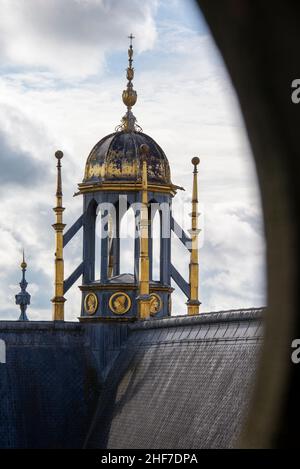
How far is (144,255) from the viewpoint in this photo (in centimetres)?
4166

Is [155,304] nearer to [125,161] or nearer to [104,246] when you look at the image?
A: [104,246]

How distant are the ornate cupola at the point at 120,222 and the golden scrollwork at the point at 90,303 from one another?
36 mm

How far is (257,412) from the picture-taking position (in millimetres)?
5141

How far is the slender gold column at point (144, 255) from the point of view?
4131 centimetres

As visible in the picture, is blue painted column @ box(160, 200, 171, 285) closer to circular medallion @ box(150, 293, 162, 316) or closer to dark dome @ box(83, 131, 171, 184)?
circular medallion @ box(150, 293, 162, 316)

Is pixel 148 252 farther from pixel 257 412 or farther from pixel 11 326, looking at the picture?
pixel 257 412

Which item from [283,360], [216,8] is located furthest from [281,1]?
[283,360]

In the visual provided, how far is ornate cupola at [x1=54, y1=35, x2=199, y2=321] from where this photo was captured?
42406mm

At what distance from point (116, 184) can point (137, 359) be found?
694cm

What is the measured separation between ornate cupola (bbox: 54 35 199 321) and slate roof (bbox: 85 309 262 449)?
51.2 inches

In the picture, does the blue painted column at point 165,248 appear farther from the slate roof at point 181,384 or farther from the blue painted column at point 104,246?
the slate roof at point 181,384

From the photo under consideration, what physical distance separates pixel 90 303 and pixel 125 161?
5267 mm

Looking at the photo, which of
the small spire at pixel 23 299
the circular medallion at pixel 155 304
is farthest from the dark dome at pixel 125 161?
the small spire at pixel 23 299
